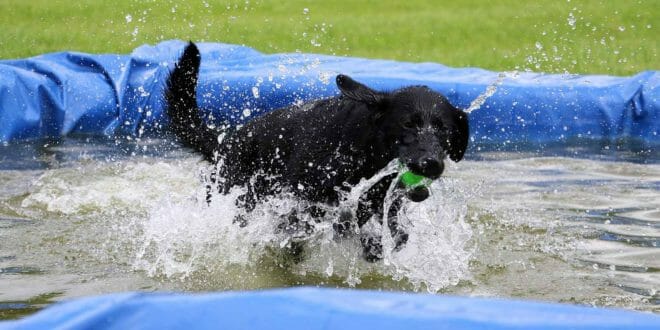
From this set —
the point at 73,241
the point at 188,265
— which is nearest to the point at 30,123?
the point at 73,241

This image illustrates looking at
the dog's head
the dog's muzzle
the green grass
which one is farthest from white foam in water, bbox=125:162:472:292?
the green grass

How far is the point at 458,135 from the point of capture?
4.28 meters

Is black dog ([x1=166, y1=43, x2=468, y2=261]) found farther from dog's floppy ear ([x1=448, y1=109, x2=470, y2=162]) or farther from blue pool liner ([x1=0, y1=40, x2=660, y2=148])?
blue pool liner ([x1=0, y1=40, x2=660, y2=148])

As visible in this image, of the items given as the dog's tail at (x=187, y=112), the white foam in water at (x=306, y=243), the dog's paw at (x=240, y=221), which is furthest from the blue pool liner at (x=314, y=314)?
the dog's tail at (x=187, y=112)

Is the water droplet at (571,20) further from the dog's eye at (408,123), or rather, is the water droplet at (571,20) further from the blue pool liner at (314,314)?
the blue pool liner at (314,314)

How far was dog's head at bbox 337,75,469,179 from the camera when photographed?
380 cm

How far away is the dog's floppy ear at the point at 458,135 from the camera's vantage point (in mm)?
4219

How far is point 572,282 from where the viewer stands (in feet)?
14.0

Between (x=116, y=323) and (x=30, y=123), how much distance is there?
6459mm

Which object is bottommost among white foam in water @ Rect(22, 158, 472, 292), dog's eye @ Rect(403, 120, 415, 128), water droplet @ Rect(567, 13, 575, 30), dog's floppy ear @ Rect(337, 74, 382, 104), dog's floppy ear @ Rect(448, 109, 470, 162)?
white foam in water @ Rect(22, 158, 472, 292)

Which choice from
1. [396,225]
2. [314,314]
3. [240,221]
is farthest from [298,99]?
[314,314]

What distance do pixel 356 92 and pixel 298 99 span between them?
3.92 meters

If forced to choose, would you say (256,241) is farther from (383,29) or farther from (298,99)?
(383,29)

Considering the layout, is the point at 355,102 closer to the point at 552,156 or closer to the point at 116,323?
the point at 116,323
